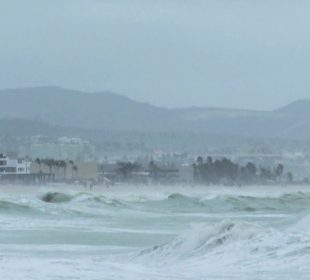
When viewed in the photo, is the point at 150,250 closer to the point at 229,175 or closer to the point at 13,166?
the point at 13,166

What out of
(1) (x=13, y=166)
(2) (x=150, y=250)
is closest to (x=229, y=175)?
(1) (x=13, y=166)

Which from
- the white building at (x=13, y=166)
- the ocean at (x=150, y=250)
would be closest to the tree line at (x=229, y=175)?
the white building at (x=13, y=166)

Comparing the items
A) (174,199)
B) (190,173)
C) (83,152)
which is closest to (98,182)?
(190,173)

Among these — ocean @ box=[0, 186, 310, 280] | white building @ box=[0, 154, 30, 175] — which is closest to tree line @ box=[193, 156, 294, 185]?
white building @ box=[0, 154, 30, 175]

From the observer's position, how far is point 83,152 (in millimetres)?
157500

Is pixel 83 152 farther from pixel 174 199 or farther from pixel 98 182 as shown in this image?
pixel 174 199

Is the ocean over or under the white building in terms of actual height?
under

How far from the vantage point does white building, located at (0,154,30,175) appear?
101m

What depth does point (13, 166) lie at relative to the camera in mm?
102188

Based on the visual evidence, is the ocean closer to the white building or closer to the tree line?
the white building

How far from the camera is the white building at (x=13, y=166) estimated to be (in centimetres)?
10081

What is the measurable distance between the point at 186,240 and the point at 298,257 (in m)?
3.62

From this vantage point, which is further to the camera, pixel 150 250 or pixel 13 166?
pixel 13 166

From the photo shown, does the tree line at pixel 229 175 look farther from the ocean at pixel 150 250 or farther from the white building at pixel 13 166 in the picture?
the ocean at pixel 150 250
